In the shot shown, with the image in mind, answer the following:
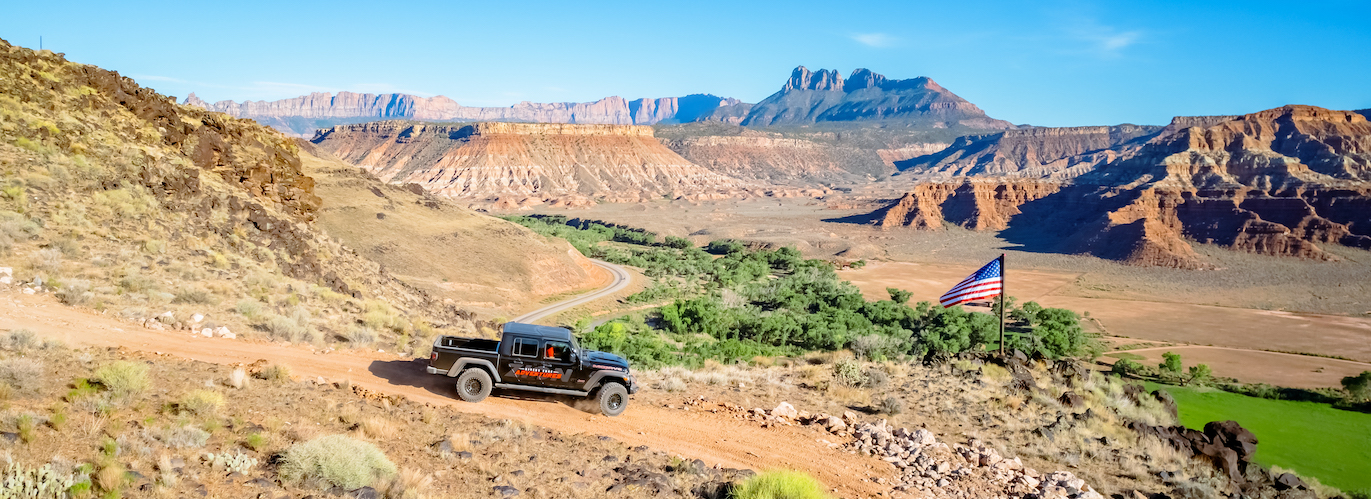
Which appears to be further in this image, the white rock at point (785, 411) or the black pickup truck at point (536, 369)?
the white rock at point (785, 411)

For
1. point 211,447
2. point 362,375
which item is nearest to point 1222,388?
point 362,375

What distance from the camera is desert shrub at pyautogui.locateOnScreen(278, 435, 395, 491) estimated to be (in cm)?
853

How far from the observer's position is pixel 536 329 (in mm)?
14164

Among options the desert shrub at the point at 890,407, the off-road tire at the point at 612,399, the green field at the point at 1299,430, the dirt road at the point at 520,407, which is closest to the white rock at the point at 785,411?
the dirt road at the point at 520,407

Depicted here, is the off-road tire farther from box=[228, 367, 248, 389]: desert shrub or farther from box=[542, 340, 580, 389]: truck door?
box=[228, 367, 248, 389]: desert shrub

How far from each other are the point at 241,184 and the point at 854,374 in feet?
89.1

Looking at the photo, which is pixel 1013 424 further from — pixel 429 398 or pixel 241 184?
pixel 241 184

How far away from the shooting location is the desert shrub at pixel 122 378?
10094 millimetres

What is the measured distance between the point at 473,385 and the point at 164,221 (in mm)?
16073

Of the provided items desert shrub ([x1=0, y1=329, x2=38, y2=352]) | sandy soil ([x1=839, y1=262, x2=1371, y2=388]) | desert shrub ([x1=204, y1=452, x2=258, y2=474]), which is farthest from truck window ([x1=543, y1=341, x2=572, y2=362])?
sandy soil ([x1=839, y1=262, x2=1371, y2=388])

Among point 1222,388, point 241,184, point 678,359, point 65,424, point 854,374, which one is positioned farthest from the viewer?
point 1222,388

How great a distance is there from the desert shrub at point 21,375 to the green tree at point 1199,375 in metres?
41.1

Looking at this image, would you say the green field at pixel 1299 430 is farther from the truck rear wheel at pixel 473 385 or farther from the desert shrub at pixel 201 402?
the desert shrub at pixel 201 402

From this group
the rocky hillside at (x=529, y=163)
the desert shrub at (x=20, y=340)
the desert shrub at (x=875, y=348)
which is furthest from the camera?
the rocky hillside at (x=529, y=163)
